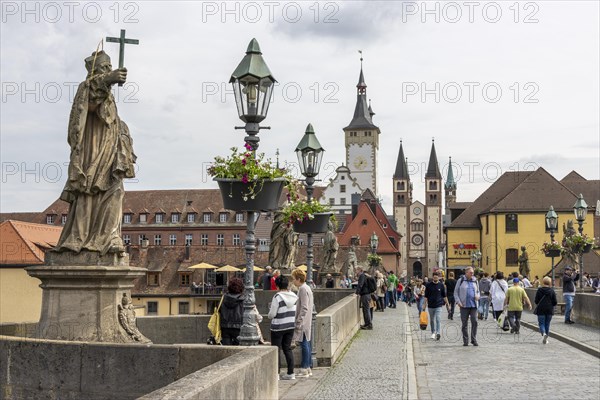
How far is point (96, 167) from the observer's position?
922 centimetres

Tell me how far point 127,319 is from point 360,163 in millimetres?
129534

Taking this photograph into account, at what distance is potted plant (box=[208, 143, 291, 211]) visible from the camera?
10.3 meters

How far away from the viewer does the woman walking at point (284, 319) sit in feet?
37.5

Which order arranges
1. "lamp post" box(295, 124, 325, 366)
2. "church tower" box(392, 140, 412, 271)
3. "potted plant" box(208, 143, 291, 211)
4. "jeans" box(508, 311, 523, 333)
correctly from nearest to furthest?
"potted plant" box(208, 143, 291, 211)
"lamp post" box(295, 124, 325, 366)
"jeans" box(508, 311, 523, 333)
"church tower" box(392, 140, 412, 271)

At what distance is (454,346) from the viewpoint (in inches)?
706

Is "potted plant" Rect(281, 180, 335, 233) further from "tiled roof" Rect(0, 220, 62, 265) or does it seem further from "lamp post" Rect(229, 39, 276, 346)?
"tiled roof" Rect(0, 220, 62, 265)

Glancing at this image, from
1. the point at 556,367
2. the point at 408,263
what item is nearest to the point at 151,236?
the point at 408,263

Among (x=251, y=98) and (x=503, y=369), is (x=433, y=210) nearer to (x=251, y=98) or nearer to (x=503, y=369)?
(x=503, y=369)

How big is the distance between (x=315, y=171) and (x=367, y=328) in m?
6.33

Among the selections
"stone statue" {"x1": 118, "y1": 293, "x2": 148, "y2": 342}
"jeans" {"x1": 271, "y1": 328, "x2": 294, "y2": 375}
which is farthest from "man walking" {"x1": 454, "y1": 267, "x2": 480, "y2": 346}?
"stone statue" {"x1": 118, "y1": 293, "x2": 148, "y2": 342}

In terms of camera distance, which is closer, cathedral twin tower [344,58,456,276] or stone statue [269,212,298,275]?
stone statue [269,212,298,275]

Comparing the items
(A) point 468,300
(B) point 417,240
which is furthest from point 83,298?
(B) point 417,240

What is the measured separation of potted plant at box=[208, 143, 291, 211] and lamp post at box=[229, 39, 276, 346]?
Result: 0.19 m

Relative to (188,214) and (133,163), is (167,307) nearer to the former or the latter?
(188,214)
